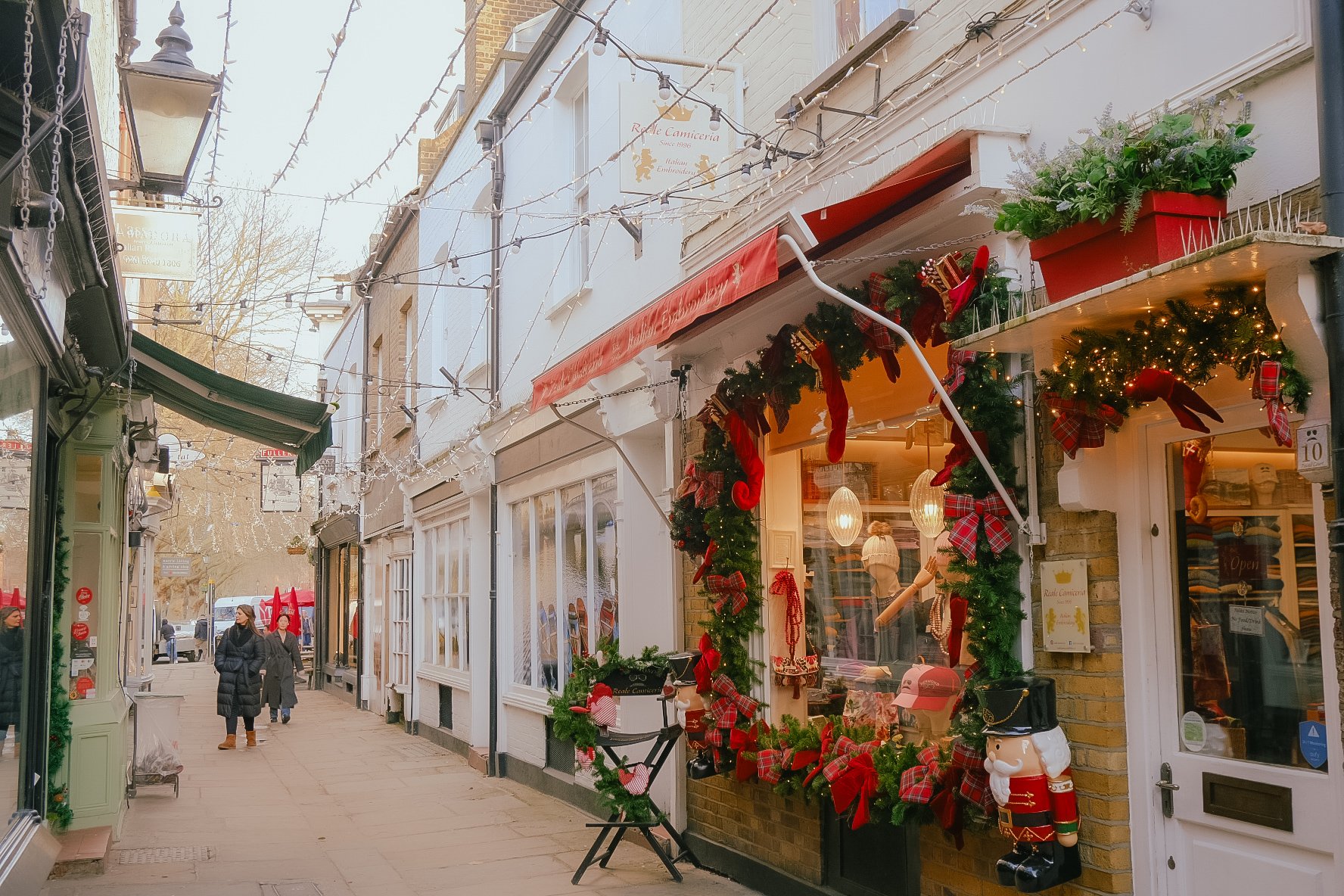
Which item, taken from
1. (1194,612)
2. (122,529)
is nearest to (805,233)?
(1194,612)

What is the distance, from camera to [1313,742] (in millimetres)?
3904

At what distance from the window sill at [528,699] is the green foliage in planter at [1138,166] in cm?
813

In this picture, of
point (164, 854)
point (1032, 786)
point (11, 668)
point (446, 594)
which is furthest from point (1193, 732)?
point (446, 594)

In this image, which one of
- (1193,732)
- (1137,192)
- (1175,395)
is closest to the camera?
(1137,192)

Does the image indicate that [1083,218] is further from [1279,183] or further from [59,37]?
[59,37]

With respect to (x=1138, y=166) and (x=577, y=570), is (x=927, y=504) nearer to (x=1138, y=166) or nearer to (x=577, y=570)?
(x=1138, y=166)

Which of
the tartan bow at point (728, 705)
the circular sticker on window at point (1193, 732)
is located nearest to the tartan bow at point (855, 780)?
the tartan bow at point (728, 705)

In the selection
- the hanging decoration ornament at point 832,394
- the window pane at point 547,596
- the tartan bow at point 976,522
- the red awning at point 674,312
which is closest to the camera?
the tartan bow at point 976,522

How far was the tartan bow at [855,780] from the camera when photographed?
18.6ft

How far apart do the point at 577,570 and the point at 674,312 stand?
522 cm

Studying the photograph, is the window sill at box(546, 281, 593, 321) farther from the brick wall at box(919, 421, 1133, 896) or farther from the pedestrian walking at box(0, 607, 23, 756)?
the brick wall at box(919, 421, 1133, 896)

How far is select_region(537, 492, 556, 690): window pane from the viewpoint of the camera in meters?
11.3

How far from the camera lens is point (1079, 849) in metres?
4.61

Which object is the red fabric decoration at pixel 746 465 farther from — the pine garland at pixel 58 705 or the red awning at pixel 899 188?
the pine garland at pixel 58 705
